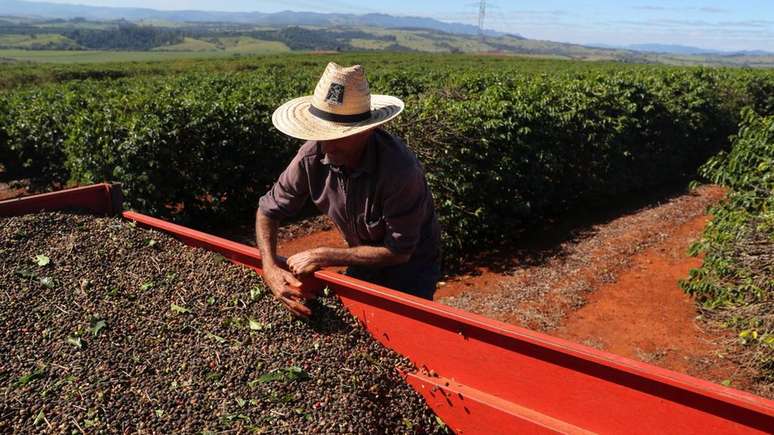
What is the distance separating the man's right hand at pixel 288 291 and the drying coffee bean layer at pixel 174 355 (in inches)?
3.4

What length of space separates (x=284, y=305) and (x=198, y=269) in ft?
2.13

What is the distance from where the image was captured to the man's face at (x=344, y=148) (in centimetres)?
247

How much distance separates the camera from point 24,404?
6.81 ft

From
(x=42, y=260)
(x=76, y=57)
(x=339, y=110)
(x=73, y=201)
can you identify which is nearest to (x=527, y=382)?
(x=339, y=110)

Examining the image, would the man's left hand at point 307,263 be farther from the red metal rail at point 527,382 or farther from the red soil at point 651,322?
the red soil at point 651,322

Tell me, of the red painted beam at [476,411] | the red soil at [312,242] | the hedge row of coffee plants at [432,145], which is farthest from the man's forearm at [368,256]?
the red soil at [312,242]

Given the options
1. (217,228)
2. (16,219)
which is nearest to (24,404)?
(16,219)

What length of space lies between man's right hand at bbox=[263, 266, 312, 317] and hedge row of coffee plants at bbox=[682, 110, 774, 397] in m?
3.59

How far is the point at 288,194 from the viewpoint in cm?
287

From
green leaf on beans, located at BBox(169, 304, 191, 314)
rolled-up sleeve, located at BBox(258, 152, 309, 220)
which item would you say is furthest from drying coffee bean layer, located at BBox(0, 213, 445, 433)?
rolled-up sleeve, located at BBox(258, 152, 309, 220)

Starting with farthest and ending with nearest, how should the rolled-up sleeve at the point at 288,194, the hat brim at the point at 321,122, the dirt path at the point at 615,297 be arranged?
the dirt path at the point at 615,297 < the rolled-up sleeve at the point at 288,194 < the hat brim at the point at 321,122

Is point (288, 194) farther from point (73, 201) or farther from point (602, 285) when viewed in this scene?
point (602, 285)

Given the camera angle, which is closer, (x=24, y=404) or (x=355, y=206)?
(x=24, y=404)

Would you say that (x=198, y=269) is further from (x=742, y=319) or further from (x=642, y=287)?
(x=642, y=287)
